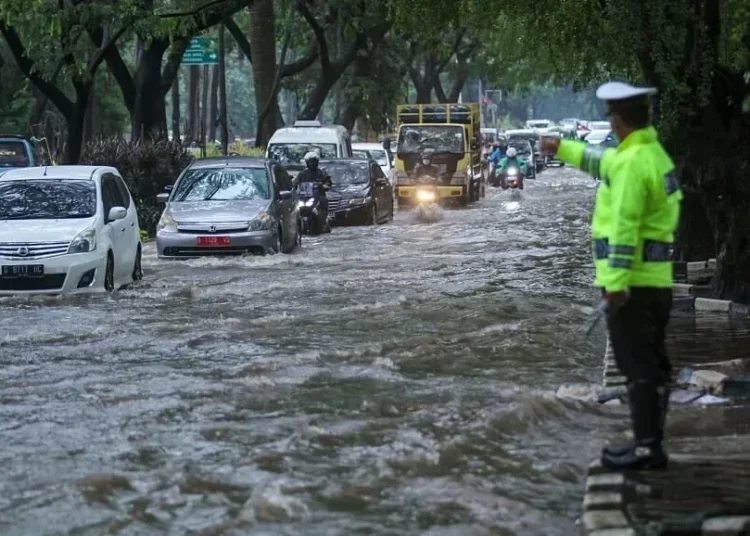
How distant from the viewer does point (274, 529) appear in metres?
6.89

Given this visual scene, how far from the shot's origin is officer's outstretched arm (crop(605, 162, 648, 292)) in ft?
24.6

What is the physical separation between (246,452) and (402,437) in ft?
3.14

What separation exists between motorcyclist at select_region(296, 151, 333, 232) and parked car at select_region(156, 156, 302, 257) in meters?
4.29

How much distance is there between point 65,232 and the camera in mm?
17297

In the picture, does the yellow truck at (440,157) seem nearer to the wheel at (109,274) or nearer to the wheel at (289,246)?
the wheel at (289,246)

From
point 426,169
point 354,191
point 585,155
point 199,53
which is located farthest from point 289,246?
point 426,169

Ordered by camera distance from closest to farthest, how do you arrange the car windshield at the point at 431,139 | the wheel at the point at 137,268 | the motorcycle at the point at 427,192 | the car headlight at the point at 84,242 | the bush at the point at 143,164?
the car headlight at the point at 84,242, the wheel at the point at 137,268, the bush at the point at 143,164, the motorcycle at the point at 427,192, the car windshield at the point at 431,139

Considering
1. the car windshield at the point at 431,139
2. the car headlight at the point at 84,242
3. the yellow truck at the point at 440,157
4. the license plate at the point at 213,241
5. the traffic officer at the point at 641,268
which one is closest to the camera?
the traffic officer at the point at 641,268

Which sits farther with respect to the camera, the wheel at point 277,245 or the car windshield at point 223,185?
the car windshield at point 223,185

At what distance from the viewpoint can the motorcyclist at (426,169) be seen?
1636 inches

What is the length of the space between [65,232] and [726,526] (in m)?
Result: 12.2

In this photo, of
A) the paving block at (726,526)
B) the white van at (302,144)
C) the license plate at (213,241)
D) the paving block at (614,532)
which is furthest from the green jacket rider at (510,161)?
the paving block at (726,526)

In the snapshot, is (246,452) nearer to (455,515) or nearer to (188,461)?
(188,461)

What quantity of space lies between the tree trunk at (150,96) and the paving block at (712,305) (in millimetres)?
18393
